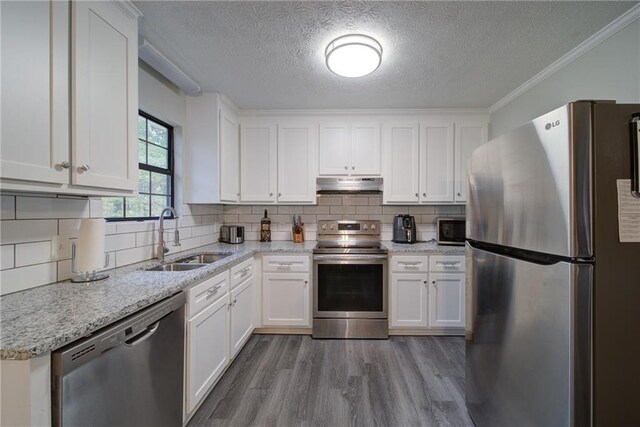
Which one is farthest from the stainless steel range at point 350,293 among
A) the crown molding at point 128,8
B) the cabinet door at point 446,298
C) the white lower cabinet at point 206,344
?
the crown molding at point 128,8

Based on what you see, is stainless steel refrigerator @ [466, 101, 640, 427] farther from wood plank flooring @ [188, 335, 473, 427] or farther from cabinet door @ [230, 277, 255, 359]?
cabinet door @ [230, 277, 255, 359]

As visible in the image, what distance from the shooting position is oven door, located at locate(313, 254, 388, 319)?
107 inches

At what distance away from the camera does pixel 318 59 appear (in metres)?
2.00

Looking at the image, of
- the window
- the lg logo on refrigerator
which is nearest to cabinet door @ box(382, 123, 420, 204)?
the lg logo on refrigerator

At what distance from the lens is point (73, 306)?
41.9 inches

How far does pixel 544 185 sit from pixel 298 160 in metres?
2.39

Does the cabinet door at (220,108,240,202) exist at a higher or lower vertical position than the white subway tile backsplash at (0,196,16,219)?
higher

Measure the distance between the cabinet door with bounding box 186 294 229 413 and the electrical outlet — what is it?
0.74 metres

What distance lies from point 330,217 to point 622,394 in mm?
2659

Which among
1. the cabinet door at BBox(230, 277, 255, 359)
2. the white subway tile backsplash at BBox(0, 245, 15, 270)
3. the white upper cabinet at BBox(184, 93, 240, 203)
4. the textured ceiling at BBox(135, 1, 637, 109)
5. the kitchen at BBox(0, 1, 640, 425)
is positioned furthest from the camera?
the white upper cabinet at BBox(184, 93, 240, 203)

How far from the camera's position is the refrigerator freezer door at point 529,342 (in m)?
0.96

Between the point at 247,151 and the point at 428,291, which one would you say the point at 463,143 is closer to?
the point at 428,291

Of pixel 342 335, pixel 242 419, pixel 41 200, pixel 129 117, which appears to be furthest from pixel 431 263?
pixel 41 200

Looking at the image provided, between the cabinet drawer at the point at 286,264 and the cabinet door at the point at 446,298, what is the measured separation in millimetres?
1312
